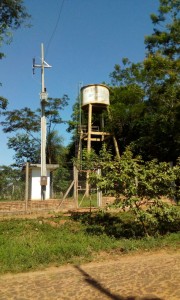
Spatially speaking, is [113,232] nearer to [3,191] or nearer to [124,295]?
[124,295]

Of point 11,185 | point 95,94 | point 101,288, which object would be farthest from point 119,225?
point 95,94

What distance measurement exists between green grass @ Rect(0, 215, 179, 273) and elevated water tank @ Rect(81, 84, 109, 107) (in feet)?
58.5

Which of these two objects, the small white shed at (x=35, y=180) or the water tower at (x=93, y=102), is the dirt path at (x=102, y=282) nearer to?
the small white shed at (x=35, y=180)

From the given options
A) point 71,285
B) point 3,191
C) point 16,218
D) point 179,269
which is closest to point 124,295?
point 71,285

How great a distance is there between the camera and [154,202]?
32.9ft

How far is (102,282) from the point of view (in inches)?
244

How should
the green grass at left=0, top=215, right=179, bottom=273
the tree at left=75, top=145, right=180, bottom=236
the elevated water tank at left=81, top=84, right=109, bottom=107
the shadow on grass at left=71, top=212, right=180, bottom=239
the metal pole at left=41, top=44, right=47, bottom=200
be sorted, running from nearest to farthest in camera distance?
the green grass at left=0, top=215, right=179, bottom=273 → the tree at left=75, top=145, right=180, bottom=236 → the shadow on grass at left=71, top=212, right=180, bottom=239 → the metal pole at left=41, top=44, right=47, bottom=200 → the elevated water tank at left=81, top=84, right=109, bottom=107

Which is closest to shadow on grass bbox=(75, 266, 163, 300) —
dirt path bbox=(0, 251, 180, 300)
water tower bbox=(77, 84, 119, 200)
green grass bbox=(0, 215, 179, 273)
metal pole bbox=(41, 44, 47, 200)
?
dirt path bbox=(0, 251, 180, 300)

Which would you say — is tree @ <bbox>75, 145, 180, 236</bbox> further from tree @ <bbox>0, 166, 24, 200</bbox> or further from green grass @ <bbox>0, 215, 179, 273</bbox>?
tree @ <bbox>0, 166, 24, 200</bbox>

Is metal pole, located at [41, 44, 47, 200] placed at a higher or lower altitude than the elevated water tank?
lower

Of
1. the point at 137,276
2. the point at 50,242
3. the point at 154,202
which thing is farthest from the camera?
the point at 154,202

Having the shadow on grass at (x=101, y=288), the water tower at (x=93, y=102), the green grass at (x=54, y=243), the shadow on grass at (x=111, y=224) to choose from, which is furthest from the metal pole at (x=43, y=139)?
the shadow on grass at (x=101, y=288)

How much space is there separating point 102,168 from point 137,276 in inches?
170

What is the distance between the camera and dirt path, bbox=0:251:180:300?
5.48m
